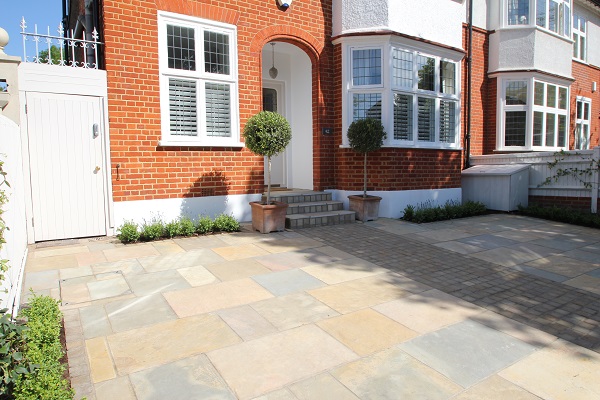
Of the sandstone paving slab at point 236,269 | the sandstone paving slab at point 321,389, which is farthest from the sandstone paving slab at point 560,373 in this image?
the sandstone paving slab at point 236,269

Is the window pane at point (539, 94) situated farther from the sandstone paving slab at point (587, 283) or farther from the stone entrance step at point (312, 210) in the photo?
the sandstone paving slab at point (587, 283)

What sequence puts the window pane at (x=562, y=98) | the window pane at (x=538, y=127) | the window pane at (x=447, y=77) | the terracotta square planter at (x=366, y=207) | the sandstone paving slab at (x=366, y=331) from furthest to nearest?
the window pane at (x=562, y=98) < the window pane at (x=538, y=127) < the window pane at (x=447, y=77) < the terracotta square planter at (x=366, y=207) < the sandstone paving slab at (x=366, y=331)

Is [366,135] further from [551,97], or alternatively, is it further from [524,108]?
[551,97]

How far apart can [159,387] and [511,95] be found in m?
12.3

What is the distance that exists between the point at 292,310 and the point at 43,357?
2046mm

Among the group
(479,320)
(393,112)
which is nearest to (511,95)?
(393,112)

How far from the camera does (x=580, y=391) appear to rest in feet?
8.60

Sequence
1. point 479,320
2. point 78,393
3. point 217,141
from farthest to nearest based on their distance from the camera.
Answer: point 217,141
point 479,320
point 78,393

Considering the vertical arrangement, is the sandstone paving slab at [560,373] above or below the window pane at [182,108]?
below

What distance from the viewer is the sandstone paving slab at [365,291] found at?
4047mm

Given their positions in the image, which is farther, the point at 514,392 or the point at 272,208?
the point at 272,208

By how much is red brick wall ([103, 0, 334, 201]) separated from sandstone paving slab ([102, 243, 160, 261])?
106 cm

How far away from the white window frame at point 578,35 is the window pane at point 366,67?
958cm

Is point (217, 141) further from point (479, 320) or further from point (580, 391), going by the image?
point (580, 391)
